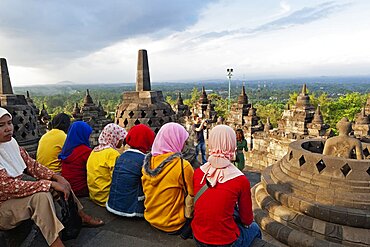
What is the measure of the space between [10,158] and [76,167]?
1.21m

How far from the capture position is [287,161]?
17.5 ft

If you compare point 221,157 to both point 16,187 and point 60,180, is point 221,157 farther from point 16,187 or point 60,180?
point 16,187

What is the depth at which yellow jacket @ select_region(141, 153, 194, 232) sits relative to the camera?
2.62m

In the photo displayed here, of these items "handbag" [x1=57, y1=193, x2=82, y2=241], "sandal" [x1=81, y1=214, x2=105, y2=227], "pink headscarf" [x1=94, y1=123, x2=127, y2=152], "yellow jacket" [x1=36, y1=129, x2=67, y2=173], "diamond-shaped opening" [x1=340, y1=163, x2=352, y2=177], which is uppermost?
"pink headscarf" [x1=94, y1=123, x2=127, y2=152]

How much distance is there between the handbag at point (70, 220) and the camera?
8.55 feet

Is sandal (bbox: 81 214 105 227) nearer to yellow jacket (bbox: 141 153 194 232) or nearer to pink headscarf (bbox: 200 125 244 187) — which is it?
yellow jacket (bbox: 141 153 194 232)

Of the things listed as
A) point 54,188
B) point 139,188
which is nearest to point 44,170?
point 54,188

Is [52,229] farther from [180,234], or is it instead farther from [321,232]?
[321,232]

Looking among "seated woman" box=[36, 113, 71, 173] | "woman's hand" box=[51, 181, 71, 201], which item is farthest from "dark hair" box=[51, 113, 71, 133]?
"woman's hand" box=[51, 181, 71, 201]

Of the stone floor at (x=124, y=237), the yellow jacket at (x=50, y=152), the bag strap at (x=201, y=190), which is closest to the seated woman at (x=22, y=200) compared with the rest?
the stone floor at (x=124, y=237)

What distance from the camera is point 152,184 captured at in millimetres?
2693

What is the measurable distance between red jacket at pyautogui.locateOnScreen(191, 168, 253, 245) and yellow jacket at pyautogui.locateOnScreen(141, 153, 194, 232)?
1.03 ft

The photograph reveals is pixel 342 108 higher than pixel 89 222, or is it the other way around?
pixel 89 222

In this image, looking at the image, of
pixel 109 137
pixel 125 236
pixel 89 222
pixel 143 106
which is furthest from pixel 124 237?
pixel 143 106
